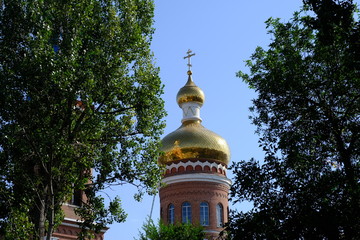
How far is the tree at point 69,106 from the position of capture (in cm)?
1217

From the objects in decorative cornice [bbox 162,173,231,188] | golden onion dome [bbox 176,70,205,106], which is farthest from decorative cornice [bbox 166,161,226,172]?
golden onion dome [bbox 176,70,205,106]

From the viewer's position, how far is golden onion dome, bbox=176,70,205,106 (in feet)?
115

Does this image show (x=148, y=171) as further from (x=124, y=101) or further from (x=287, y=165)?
(x=287, y=165)

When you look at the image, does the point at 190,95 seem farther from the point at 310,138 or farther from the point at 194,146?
the point at 310,138

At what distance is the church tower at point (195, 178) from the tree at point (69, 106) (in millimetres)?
17400

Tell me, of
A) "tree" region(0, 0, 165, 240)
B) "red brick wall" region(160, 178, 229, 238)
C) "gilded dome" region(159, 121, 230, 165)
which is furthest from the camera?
"gilded dome" region(159, 121, 230, 165)

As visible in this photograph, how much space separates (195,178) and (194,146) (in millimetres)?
2032

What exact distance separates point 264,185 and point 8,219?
6983 millimetres

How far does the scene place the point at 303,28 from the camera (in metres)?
11.7

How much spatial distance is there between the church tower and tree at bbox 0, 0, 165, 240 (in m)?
17.4

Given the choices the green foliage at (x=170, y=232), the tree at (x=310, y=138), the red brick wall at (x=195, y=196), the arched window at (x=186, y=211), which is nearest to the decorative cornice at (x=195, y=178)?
the red brick wall at (x=195, y=196)

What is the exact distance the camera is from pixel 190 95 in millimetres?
34906

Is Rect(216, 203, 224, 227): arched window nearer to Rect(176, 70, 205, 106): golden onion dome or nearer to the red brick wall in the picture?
the red brick wall

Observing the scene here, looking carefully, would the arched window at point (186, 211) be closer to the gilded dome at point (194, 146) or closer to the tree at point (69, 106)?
the gilded dome at point (194, 146)
